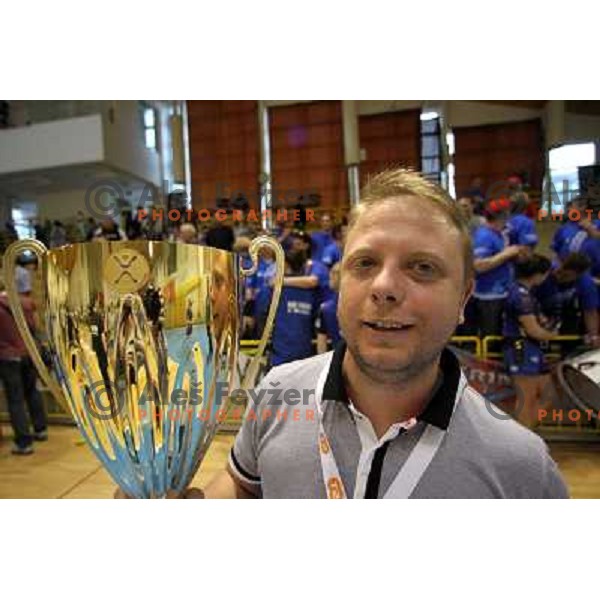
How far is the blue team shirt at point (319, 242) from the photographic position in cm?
71

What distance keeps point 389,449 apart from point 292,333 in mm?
201

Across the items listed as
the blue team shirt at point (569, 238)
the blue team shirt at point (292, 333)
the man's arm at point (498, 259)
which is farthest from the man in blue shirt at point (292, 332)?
the blue team shirt at point (569, 238)

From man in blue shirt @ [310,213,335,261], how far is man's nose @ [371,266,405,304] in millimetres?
186

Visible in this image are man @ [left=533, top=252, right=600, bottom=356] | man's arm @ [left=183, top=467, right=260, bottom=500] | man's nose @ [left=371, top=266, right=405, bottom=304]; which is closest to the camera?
man's nose @ [left=371, top=266, right=405, bottom=304]

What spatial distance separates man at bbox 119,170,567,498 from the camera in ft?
1.73

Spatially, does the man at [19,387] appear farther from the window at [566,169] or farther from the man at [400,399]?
the window at [566,169]

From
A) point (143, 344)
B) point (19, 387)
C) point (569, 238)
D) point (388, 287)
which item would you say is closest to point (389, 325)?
point (388, 287)

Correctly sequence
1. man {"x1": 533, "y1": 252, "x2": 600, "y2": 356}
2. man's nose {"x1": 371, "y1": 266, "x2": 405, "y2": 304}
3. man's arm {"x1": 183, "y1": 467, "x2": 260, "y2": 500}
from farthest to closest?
man {"x1": 533, "y1": 252, "x2": 600, "y2": 356} → man's arm {"x1": 183, "y1": 467, "x2": 260, "y2": 500} → man's nose {"x1": 371, "y1": 266, "x2": 405, "y2": 304}

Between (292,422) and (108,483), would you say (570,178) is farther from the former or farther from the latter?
(108,483)

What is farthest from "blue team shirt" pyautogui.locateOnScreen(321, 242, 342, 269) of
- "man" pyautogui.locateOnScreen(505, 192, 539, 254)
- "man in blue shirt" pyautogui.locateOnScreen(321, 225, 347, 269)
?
"man" pyautogui.locateOnScreen(505, 192, 539, 254)

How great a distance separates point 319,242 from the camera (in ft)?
2.39

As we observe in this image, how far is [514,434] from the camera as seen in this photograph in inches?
22.1

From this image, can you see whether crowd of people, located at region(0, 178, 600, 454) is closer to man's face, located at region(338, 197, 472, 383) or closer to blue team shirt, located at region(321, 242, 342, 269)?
blue team shirt, located at region(321, 242, 342, 269)

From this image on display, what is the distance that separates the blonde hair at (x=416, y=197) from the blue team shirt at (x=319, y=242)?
0.13 m
